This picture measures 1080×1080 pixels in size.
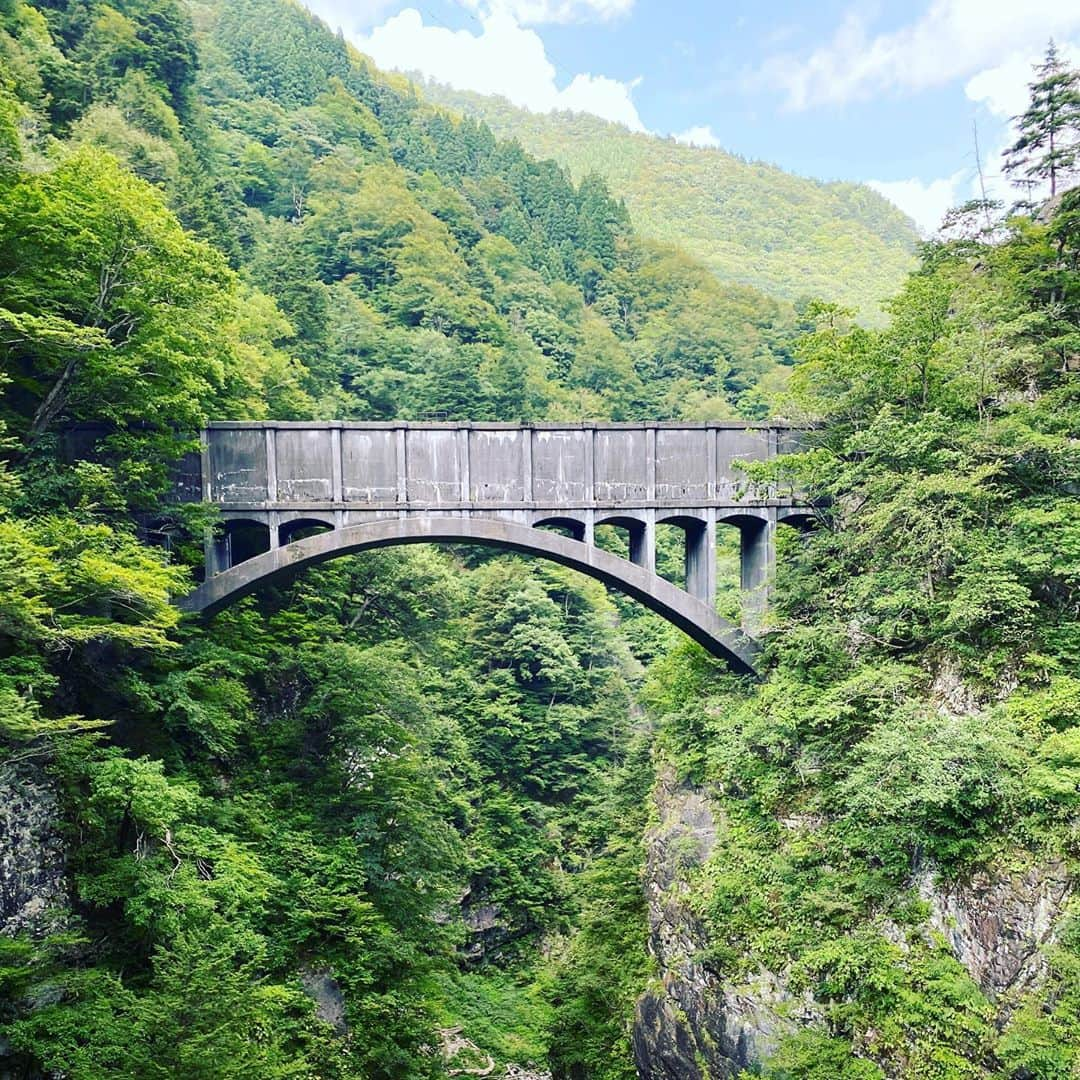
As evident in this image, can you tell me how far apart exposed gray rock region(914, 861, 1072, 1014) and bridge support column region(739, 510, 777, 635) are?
6.85 metres

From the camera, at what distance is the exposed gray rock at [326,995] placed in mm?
12586

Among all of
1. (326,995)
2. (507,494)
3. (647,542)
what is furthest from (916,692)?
(326,995)

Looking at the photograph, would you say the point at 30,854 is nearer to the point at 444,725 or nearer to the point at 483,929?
the point at 444,725

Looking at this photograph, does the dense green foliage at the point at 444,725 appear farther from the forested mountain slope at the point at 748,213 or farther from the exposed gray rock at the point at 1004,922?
the forested mountain slope at the point at 748,213

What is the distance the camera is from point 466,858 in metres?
21.3

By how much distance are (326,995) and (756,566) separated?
11536 millimetres

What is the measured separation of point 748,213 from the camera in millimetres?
90000

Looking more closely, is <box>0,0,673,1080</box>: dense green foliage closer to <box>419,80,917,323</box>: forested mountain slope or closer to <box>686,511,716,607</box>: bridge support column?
<box>686,511,716,607</box>: bridge support column

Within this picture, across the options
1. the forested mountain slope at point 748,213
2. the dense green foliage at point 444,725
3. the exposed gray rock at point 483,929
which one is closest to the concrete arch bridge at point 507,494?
the dense green foliage at point 444,725

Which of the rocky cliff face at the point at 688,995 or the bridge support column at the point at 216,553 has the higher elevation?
the bridge support column at the point at 216,553

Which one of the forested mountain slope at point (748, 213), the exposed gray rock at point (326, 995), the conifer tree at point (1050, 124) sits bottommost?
the exposed gray rock at point (326, 995)

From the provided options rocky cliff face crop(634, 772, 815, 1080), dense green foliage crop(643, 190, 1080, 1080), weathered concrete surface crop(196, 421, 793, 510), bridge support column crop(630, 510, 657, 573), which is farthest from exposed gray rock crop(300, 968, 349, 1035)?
bridge support column crop(630, 510, 657, 573)

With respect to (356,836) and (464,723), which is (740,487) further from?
(464,723)

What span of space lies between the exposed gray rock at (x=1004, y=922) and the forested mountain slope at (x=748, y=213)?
61403 mm
